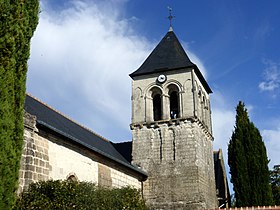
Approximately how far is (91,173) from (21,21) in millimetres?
7753

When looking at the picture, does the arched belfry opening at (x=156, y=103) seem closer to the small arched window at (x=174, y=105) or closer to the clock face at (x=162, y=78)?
the clock face at (x=162, y=78)

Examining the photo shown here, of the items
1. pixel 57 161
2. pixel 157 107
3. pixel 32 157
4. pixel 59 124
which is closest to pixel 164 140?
pixel 157 107

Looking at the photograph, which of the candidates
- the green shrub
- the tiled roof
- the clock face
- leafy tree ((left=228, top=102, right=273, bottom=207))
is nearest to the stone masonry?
the clock face

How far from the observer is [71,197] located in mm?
9039

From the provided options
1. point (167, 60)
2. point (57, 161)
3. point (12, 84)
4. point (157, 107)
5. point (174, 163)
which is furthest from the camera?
point (157, 107)

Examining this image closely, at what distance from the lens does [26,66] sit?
26.3 feet

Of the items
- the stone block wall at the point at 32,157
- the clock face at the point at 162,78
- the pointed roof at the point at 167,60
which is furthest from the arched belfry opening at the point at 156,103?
the stone block wall at the point at 32,157

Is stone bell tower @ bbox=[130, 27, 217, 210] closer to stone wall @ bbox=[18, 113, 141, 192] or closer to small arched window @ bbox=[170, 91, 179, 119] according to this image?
Answer: small arched window @ bbox=[170, 91, 179, 119]

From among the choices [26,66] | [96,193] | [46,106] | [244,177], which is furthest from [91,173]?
[244,177]

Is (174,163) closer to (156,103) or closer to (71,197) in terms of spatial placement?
A: (156,103)

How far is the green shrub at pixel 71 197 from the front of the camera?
8953 millimetres

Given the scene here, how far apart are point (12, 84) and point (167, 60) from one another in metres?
14.3

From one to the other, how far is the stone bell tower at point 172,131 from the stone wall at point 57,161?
8.97 feet

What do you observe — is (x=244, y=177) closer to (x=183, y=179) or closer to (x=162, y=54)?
(x=183, y=179)
